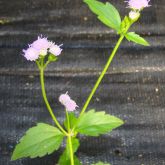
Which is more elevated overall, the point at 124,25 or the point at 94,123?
the point at 124,25

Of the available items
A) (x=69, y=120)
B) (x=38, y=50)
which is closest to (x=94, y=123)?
(x=69, y=120)

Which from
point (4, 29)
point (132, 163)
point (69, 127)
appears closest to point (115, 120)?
point (69, 127)

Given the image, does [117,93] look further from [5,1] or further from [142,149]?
[5,1]

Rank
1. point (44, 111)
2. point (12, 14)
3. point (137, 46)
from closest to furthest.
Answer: point (44, 111) < point (137, 46) < point (12, 14)

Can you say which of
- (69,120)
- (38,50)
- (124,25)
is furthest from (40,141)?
(124,25)

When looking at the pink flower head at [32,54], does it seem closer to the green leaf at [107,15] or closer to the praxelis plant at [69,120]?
the praxelis plant at [69,120]

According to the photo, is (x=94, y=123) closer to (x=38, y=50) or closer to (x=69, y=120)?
(x=69, y=120)
